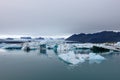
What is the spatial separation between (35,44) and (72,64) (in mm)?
19017

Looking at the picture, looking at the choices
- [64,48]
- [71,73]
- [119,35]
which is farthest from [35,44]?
[119,35]

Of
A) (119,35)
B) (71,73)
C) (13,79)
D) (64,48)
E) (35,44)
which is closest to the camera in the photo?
(13,79)

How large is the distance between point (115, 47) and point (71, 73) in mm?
18473

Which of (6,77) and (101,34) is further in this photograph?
(101,34)

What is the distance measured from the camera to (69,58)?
1423 cm

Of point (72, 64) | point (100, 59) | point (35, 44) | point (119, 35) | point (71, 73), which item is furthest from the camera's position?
point (119, 35)

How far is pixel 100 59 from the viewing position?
1603cm

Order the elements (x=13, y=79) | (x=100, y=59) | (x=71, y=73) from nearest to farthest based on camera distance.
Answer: (x=13, y=79)
(x=71, y=73)
(x=100, y=59)

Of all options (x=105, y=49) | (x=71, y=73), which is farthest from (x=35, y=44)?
(x=71, y=73)

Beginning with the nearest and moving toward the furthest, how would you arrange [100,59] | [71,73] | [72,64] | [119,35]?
[71,73]
[72,64]
[100,59]
[119,35]

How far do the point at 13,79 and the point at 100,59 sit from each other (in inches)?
340

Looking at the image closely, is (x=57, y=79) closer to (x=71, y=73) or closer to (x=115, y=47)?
(x=71, y=73)

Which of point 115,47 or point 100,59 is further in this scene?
point 115,47

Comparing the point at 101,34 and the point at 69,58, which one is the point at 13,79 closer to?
the point at 69,58
